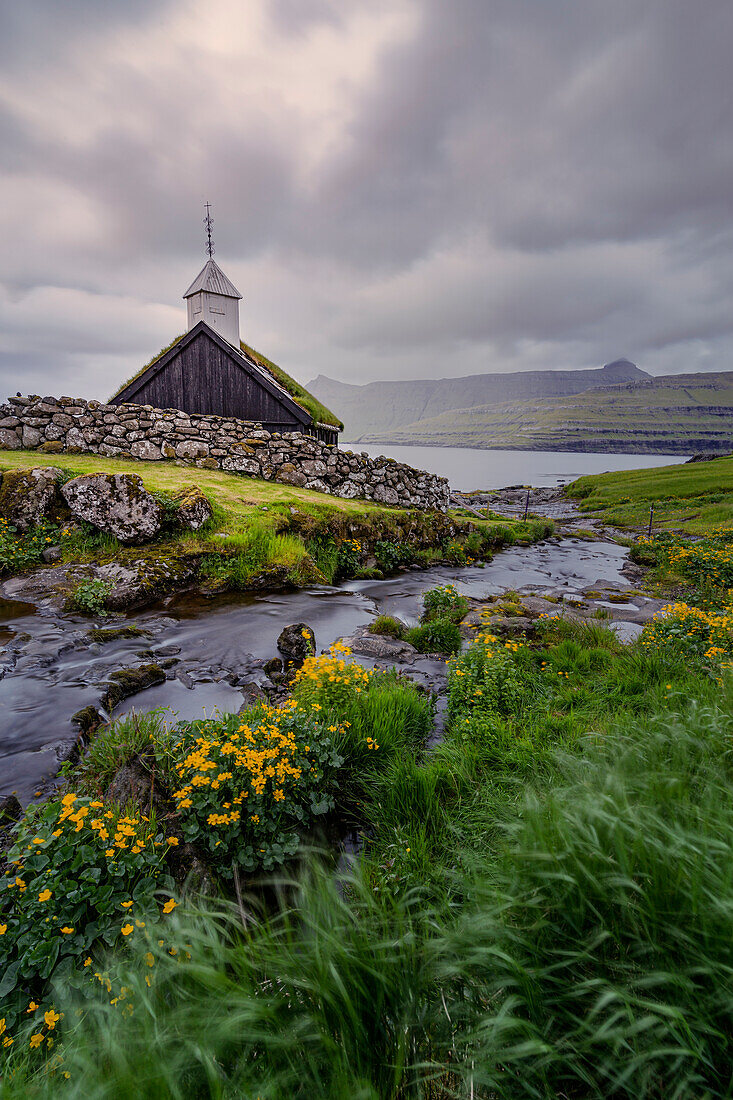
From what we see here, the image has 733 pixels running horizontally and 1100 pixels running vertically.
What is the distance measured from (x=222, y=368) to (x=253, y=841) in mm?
24319

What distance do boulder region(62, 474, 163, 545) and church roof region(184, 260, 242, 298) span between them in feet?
74.2

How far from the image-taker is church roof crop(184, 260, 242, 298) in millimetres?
30250

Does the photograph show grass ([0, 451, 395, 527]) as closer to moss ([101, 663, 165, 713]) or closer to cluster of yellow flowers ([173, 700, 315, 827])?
moss ([101, 663, 165, 713])

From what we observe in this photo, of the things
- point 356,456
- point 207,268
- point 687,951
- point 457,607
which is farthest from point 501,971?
point 207,268

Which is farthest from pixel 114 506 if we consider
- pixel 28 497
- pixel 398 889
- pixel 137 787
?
pixel 398 889

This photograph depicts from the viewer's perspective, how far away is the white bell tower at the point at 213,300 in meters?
30.4

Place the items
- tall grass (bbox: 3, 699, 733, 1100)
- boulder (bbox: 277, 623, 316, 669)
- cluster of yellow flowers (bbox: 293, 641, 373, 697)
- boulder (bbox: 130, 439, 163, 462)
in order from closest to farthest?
tall grass (bbox: 3, 699, 733, 1100) → cluster of yellow flowers (bbox: 293, 641, 373, 697) → boulder (bbox: 277, 623, 316, 669) → boulder (bbox: 130, 439, 163, 462)

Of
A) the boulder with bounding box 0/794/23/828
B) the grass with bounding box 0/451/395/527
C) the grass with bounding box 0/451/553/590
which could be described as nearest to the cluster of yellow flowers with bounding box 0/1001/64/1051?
the boulder with bounding box 0/794/23/828

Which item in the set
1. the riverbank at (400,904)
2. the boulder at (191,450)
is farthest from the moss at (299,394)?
the riverbank at (400,904)

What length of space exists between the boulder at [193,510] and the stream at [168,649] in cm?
264

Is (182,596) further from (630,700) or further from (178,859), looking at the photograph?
(630,700)

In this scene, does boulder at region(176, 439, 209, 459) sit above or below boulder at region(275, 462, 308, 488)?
above

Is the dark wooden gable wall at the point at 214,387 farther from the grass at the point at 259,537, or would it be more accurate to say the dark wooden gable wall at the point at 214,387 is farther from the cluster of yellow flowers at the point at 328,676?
the cluster of yellow flowers at the point at 328,676

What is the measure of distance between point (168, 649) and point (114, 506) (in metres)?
6.00
